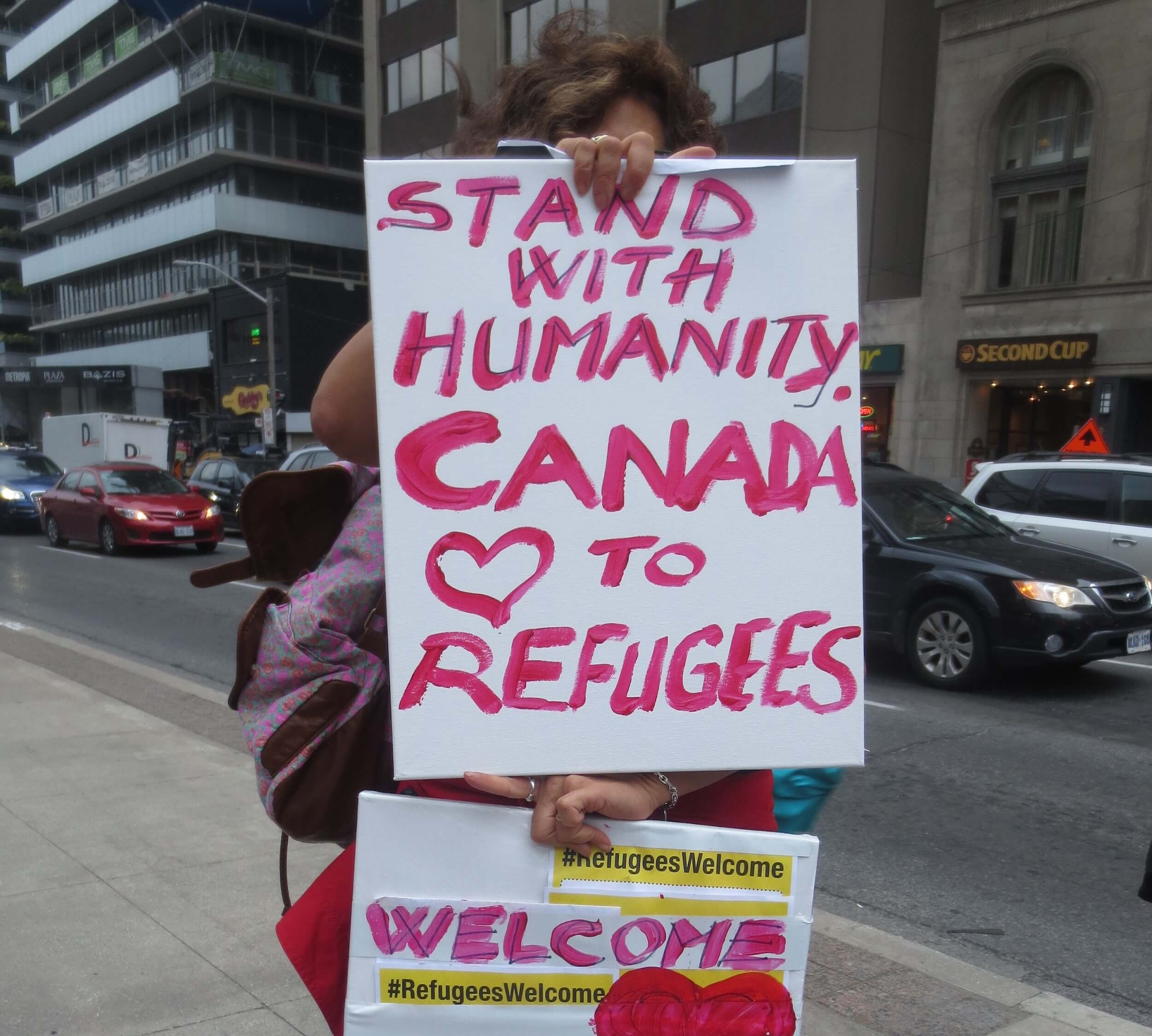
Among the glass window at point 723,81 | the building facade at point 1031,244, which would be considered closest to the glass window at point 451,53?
the glass window at point 723,81

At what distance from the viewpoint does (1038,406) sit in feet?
70.1

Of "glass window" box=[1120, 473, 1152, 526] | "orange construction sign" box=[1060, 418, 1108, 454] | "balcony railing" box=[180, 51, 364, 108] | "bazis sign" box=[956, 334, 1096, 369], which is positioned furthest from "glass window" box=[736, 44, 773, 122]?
"balcony railing" box=[180, 51, 364, 108]

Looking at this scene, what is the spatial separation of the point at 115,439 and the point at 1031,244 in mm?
22333

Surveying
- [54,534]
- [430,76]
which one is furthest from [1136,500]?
[430,76]

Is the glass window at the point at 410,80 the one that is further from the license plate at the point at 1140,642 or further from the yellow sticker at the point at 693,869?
the yellow sticker at the point at 693,869

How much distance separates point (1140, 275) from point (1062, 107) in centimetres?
392

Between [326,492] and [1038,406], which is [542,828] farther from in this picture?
[1038,406]

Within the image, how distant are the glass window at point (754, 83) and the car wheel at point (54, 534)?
17.3 m

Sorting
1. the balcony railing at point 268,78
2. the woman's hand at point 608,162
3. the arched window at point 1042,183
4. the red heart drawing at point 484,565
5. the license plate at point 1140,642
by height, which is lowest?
the license plate at point 1140,642

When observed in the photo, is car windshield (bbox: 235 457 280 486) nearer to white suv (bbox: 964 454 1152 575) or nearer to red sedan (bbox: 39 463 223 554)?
red sedan (bbox: 39 463 223 554)

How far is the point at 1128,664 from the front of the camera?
838cm

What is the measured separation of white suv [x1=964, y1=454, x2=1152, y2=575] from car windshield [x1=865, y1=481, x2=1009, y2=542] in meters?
0.95

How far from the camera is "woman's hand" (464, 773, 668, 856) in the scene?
1.27m

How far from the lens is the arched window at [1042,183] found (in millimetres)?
19844
